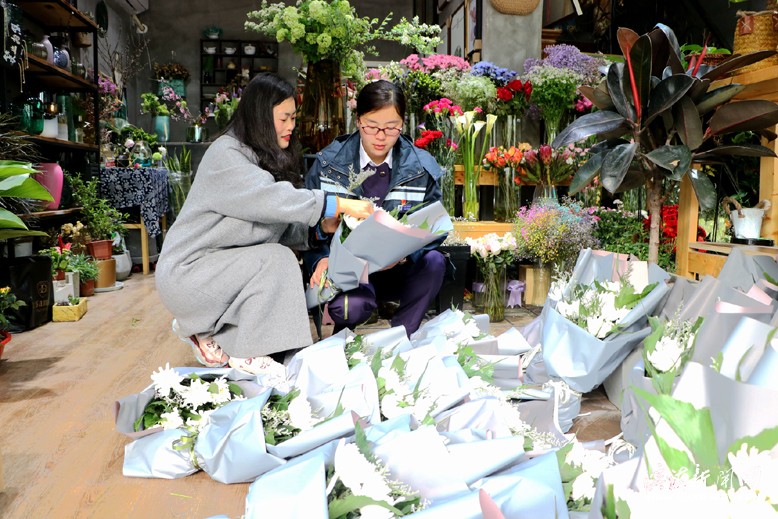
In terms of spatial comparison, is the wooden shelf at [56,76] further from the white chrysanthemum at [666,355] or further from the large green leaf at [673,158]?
the white chrysanthemum at [666,355]

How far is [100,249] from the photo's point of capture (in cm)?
495

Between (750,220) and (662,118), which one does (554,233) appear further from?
(750,220)

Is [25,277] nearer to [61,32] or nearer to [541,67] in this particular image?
[61,32]

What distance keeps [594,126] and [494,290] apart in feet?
4.13

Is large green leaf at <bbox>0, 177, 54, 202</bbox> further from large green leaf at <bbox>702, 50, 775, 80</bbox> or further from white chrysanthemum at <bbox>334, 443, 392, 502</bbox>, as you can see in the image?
large green leaf at <bbox>702, 50, 775, 80</bbox>

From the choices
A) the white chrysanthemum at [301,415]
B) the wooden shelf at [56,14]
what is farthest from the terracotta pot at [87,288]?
the white chrysanthemum at [301,415]

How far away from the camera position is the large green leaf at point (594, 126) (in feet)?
9.17

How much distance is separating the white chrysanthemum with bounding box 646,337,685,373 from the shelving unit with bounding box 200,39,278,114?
9.19m

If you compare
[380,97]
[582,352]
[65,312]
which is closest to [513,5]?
[380,97]

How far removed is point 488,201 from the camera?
15.6ft

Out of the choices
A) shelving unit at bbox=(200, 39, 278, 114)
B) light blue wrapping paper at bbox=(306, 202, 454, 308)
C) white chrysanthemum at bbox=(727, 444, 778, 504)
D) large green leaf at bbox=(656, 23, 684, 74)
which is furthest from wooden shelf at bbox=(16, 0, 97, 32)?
shelving unit at bbox=(200, 39, 278, 114)

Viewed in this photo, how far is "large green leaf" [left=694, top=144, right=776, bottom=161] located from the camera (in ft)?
8.53

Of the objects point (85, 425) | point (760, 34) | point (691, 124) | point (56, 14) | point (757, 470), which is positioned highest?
point (56, 14)

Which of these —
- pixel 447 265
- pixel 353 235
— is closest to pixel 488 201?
pixel 447 265
